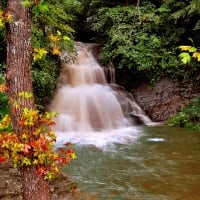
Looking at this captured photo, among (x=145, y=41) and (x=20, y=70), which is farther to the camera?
(x=145, y=41)

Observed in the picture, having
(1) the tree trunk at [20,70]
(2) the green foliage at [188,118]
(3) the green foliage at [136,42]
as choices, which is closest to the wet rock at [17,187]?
(1) the tree trunk at [20,70]

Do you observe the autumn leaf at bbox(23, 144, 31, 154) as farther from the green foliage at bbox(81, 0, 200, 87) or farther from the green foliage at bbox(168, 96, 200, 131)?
the green foliage at bbox(81, 0, 200, 87)

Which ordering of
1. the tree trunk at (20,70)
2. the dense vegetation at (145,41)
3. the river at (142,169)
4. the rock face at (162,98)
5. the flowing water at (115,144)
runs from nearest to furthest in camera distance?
the tree trunk at (20,70) → the river at (142,169) → the flowing water at (115,144) → the dense vegetation at (145,41) → the rock face at (162,98)

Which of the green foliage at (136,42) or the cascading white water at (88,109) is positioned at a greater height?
the green foliage at (136,42)

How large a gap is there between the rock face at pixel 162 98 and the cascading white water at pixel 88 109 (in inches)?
35.3

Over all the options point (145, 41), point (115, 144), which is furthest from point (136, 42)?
point (115, 144)

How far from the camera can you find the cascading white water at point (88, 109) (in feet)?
32.5

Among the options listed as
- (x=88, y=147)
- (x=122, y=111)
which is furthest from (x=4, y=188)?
(x=122, y=111)

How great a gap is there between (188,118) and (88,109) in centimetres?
305

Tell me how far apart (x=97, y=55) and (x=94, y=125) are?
381 cm

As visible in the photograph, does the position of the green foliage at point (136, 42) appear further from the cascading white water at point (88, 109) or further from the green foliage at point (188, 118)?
the green foliage at point (188, 118)

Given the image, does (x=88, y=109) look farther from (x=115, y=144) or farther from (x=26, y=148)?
(x=26, y=148)

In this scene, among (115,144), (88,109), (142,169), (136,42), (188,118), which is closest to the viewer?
(142,169)

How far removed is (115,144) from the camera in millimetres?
8891
